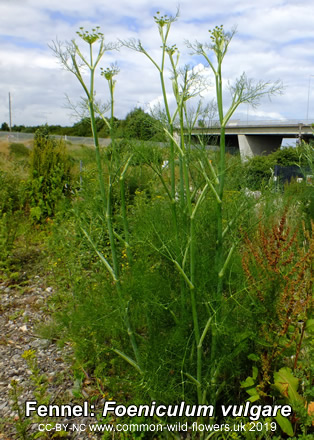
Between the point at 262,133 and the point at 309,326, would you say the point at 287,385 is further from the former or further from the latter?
the point at 262,133

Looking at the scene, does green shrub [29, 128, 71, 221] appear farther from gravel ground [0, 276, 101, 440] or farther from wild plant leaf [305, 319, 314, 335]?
wild plant leaf [305, 319, 314, 335]

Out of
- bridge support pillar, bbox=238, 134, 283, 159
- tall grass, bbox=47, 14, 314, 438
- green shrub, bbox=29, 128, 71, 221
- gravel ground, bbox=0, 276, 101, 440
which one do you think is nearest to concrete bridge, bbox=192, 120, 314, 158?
bridge support pillar, bbox=238, 134, 283, 159

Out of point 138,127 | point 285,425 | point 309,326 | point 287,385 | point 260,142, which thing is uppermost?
point 260,142

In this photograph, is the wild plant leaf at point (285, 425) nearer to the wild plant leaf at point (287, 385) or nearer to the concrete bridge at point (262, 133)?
the wild plant leaf at point (287, 385)

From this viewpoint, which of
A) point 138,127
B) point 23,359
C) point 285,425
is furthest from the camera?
point 23,359

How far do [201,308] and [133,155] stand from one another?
3.19 ft

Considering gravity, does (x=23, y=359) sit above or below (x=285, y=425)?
below

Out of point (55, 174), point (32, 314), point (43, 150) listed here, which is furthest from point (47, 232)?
point (32, 314)

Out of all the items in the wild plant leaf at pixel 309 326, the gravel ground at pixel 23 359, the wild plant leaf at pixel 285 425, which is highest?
the wild plant leaf at pixel 309 326

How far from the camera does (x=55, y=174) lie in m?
8.04

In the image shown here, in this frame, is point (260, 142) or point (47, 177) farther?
point (260, 142)

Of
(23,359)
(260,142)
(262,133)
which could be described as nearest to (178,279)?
(23,359)

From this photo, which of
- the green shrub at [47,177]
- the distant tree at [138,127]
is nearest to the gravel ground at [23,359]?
the distant tree at [138,127]

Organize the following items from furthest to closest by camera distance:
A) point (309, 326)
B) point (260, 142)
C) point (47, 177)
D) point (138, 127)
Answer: point (260, 142) → point (47, 177) → point (138, 127) → point (309, 326)
